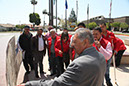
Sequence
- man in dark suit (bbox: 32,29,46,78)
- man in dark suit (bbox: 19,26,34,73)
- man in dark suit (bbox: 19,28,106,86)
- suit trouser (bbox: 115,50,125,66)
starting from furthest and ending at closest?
suit trouser (bbox: 115,50,125,66) < man in dark suit (bbox: 19,26,34,73) < man in dark suit (bbox: 32,29,46,78) < man in dark suit (bbox: 19,28,106,86)

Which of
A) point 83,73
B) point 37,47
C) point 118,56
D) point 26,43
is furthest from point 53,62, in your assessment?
point 83,73

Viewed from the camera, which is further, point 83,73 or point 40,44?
point 40,44

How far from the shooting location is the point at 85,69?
1153mm

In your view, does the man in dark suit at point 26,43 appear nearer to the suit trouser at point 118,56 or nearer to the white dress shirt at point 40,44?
the white dress shirt at point 40,44

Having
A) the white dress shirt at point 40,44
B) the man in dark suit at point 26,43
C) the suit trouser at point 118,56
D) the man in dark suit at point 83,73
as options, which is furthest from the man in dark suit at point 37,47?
the suit trouser at point 118,56

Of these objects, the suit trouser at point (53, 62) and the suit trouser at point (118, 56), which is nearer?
the suit trouser at point (53, 62)

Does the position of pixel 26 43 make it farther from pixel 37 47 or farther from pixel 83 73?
pixel 83 73

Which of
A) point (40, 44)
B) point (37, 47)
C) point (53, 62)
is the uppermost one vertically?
point (40, 44)

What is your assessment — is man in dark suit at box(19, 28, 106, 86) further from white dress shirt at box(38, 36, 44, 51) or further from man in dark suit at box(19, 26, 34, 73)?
man in dark suit at box(19, 26, 34, 73)

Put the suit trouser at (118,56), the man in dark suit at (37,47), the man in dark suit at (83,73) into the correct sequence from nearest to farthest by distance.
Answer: the man in dark suit at (83,73) → the man in dark suit at (37,47) → the suit trouser at (118,56)

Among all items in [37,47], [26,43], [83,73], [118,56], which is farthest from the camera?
[118,56]

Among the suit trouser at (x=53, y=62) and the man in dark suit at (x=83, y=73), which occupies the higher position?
the man in dark suit at (x=83, y=73)

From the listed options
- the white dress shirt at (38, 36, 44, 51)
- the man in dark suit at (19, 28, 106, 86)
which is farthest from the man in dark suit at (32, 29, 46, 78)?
the man in dark suit at (19, 28, 106, 86)

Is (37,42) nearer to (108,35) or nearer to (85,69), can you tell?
(108,35)
